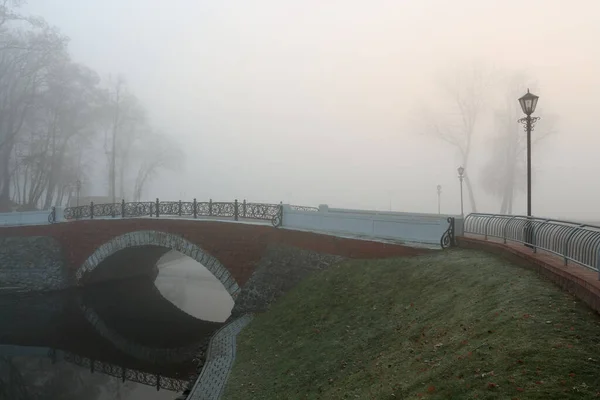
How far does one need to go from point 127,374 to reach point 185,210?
340 inches

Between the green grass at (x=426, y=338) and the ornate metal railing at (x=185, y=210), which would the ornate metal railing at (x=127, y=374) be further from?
the ornate metal railing at (x=185, y=210)

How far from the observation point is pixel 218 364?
11656mm

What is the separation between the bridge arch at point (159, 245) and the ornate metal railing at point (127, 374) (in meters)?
4.75

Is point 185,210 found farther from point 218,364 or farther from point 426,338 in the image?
point 426,338

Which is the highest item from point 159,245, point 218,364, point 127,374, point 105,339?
point 159,245

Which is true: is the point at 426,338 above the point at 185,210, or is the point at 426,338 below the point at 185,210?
below

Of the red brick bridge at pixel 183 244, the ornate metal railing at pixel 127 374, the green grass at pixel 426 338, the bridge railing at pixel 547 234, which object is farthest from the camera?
the red brick bridge at pixel 183 244

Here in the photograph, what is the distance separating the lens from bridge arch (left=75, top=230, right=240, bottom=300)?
18.5m

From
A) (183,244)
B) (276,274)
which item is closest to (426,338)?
(276,274)

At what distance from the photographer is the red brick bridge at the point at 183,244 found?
602 inches

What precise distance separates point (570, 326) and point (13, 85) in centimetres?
3868

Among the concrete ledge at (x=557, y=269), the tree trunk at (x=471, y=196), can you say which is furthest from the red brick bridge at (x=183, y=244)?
the tree trunk at (x=471, y=196)

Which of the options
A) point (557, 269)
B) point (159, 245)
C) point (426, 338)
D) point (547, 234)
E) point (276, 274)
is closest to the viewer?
point (426, 338)

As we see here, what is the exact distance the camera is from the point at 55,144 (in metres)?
38.1
